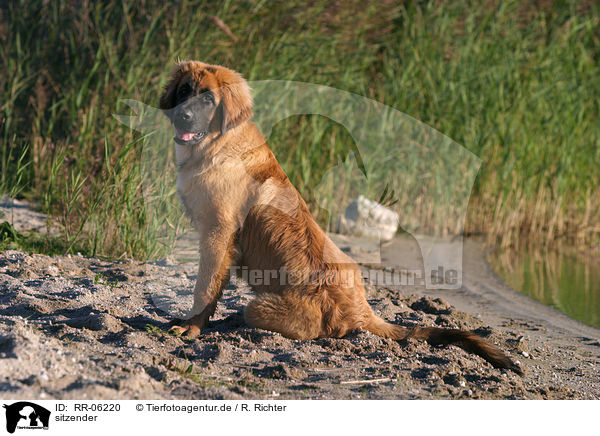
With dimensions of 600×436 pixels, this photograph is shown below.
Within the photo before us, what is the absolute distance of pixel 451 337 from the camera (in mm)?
4020

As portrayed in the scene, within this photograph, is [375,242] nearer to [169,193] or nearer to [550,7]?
[169,193]

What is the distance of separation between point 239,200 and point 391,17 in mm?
6151

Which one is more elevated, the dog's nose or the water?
the dog's nose

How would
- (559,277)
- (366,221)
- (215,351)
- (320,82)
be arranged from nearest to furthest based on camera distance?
(215,351)
(559,277)
(366,221)
(320,82)

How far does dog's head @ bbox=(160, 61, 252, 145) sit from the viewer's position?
4086 millimetres

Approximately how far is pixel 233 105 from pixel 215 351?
152cm

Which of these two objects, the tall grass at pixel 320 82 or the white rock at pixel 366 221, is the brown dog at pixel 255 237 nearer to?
the tall grass at pixel 320 82

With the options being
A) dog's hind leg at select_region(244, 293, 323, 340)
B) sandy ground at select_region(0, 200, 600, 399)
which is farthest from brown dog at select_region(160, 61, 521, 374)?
sandy ground at select_region(0, 200, 600, 399)

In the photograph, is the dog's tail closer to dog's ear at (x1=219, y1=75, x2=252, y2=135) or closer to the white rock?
dog's ear at (x1=219, y1=75, x2=252, y2=135)

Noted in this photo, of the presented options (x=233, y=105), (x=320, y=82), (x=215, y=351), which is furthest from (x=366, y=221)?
A: (x=215, y=351)

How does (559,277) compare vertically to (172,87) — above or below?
below

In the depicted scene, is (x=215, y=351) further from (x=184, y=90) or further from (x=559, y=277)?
(x=559, y=277)

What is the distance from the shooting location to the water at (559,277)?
6477 millimetres

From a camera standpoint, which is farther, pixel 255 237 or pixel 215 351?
pixel 255 237
